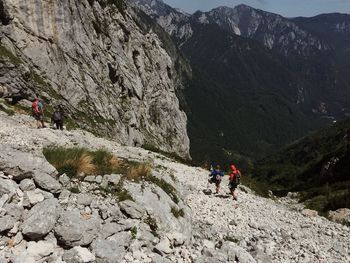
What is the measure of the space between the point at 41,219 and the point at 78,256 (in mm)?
1918

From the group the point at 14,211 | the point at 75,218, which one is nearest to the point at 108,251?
the point at 75,218

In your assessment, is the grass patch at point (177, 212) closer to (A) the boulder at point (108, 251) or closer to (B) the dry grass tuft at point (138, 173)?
(B) the dry grass tuft at point (138, 173)

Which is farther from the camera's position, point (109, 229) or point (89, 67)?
point (89, 67)

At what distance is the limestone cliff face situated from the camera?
68188mm

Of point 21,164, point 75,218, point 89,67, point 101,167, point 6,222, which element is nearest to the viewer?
point 6,222

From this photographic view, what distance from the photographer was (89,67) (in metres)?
89.7

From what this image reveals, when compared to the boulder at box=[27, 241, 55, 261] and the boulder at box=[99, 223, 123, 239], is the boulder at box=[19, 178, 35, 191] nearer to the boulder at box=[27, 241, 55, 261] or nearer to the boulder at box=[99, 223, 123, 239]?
the boulder at box=[27, 241, 55, 261]

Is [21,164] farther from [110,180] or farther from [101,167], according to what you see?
[101,167]

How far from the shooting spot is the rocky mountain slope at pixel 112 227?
14.1 m

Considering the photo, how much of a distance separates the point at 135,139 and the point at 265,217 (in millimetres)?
69785

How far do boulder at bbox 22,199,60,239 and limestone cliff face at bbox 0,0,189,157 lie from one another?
3774 centimetres

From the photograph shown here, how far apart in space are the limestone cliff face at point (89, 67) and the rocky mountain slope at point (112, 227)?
35799 millimetres

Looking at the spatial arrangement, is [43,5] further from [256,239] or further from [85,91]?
[256,239]

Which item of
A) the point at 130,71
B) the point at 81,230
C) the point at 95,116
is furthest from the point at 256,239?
the point at 130,71
